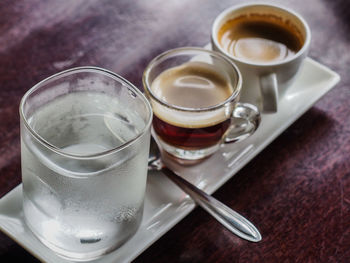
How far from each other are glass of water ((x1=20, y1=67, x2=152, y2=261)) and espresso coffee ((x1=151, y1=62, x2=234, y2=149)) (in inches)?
4.0

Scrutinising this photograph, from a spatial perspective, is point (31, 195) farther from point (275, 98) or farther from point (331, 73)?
point (331, 73)

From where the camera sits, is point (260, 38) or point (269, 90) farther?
point (260, 38)

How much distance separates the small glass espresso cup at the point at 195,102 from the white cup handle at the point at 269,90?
52 mm

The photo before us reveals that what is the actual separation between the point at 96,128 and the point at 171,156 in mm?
160

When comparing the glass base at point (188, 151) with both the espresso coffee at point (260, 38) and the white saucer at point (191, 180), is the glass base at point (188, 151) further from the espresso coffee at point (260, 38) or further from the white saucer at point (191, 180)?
the espresso coffee at point (260, 38)

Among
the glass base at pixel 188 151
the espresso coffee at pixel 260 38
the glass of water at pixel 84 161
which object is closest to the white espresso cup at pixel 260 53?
the espresso coffee at pixel 260 38

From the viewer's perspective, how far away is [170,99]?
75 cm

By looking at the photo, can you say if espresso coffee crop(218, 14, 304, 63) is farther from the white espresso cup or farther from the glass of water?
the glass of water

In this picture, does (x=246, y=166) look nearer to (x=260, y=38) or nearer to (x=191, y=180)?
(x=191, y=180)

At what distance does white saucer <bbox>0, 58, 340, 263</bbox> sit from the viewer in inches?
24.5

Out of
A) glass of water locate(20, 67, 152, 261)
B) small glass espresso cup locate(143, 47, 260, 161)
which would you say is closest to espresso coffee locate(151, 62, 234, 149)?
small glass espresso cup locate(143, 47, 260, 161)

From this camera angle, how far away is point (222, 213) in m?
0.67

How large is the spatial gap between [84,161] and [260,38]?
49cm

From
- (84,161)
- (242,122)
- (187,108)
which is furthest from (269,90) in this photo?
(84,161)
